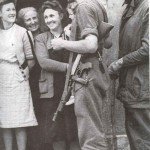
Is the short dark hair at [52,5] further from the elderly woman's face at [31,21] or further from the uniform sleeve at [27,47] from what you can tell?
the uniform sleeve at [27,47]

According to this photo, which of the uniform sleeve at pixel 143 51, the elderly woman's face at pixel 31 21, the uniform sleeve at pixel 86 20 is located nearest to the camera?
the uniform sleeve at pixel 86 20

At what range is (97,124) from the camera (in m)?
5.21

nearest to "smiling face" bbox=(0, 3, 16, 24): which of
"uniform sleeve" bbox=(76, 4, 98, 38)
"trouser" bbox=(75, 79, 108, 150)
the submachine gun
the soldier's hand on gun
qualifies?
the soldier's hand on gun

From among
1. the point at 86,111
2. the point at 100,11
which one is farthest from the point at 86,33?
the point at 86,111

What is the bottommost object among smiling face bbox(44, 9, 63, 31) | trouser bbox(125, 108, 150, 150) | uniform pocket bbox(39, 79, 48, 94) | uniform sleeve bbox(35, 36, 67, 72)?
trouser bbox(125, 108, 150, 150)

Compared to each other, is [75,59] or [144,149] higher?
[75,59]

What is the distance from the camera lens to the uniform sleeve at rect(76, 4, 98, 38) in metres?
5.04

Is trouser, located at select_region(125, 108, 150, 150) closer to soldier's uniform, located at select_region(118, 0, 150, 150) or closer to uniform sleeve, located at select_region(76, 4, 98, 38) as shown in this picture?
soldier's uniform, located at select_region(118, 0, 150, 150)

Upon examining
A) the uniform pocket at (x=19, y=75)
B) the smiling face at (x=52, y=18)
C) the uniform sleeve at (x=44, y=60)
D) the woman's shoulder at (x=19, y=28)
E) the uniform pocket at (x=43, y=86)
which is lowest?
the uniform pocket at (x=43, y=86)

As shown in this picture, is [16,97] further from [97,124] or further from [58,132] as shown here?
[97,124]

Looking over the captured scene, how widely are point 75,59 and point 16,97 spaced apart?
84 cm

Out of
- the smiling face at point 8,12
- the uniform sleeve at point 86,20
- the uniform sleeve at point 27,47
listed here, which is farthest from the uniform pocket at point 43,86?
the uniform sleeve at point 86,20

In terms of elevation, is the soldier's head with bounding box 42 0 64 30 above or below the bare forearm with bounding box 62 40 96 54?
above

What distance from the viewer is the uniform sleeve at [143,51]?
17.3ft
